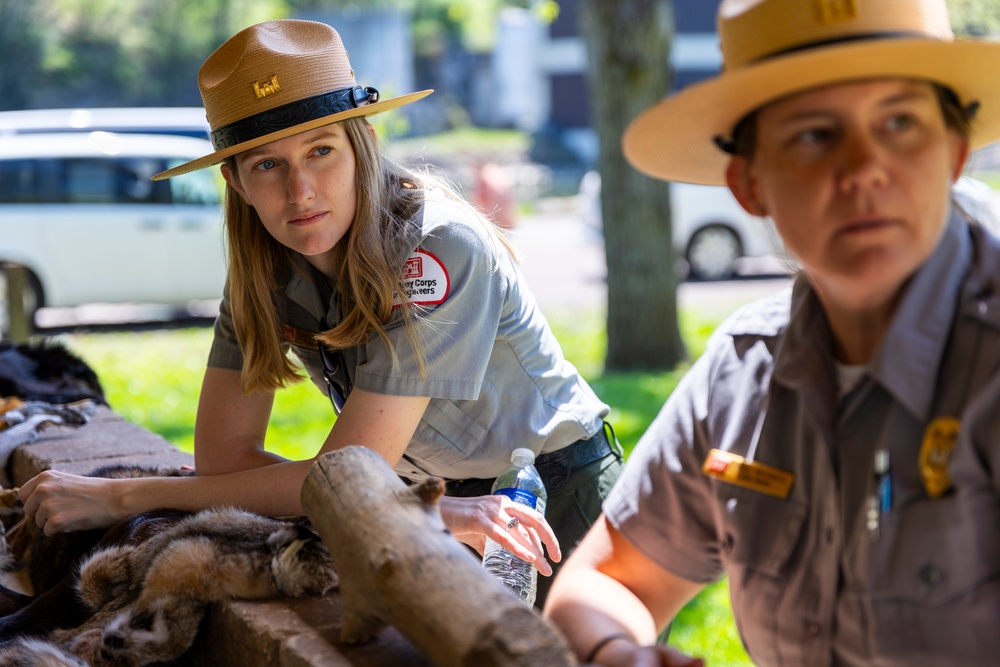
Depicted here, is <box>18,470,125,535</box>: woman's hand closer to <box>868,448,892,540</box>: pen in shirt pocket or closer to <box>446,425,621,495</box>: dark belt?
<box>446,425,621,495</box>: dark belt

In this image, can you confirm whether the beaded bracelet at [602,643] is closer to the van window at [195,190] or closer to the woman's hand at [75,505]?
the woman's hand at [75,505]

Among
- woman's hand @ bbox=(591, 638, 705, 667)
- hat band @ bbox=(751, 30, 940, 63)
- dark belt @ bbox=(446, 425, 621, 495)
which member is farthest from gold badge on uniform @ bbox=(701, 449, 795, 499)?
dark belt @ bbox=(446, 425, 621, 495)

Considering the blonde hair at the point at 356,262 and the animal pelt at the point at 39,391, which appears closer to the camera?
the blonde hair at the point at 356,262

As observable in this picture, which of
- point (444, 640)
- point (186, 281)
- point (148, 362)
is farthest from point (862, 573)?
point (186, 281)

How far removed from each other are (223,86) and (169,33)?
2961cm

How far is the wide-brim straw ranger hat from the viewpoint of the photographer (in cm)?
262

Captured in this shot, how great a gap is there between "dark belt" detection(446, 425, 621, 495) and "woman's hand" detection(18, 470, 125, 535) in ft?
2.79

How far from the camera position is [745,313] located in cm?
194

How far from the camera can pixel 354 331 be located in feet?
8.47

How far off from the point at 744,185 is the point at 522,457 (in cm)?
106

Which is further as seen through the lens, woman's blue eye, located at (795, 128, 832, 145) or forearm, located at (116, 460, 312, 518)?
forearm, located at (116, 460, 312, 518)

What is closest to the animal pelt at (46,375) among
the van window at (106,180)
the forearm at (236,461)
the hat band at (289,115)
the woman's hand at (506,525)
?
the forearm at (236,461)

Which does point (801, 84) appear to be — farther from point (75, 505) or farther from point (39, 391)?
point (39, 391)

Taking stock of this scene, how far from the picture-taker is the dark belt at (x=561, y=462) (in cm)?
285
